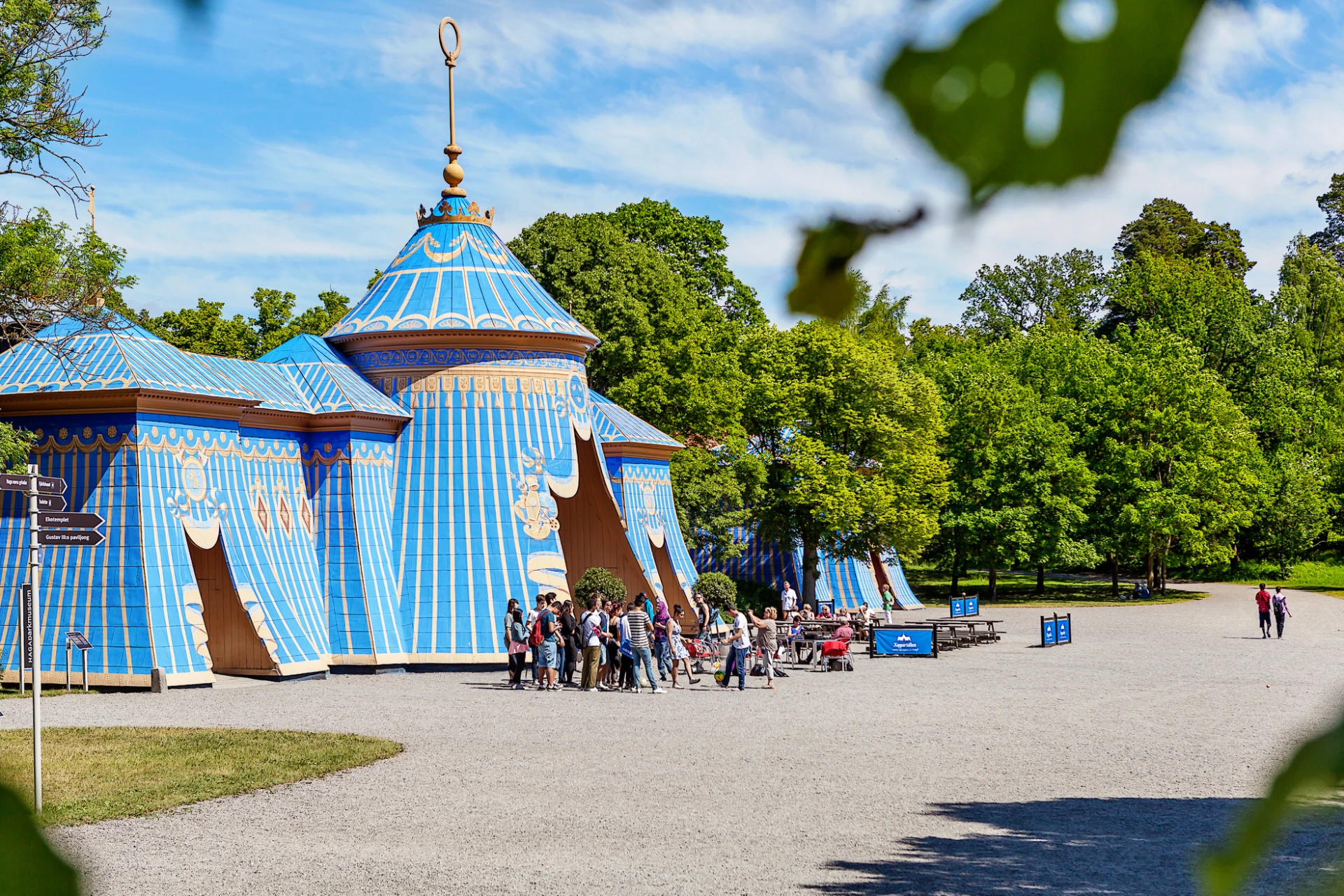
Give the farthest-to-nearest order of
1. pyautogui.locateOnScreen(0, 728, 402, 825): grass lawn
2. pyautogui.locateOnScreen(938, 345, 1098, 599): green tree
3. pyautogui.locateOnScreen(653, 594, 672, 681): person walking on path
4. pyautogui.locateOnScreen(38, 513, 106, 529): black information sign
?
pyautogui.locateOnScreen(938, 345, 1098, 599): green tree
pyautogui.locateOnScreen(653, 594, 672, 681): person walking on path
pyautogui.locateOnScreen(38, 513, 106, 529): black information sign
pyautogui.locateOnScreen(0, 728, 402, 825): grass lawn

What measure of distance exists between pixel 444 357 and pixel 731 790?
1270 cm

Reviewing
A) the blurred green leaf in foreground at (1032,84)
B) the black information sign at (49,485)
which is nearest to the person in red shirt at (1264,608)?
the black information sign at (49,485)

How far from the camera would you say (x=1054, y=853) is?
9.37 metres

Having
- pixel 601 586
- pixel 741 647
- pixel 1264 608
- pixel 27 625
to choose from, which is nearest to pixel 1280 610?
pixel 1264 608

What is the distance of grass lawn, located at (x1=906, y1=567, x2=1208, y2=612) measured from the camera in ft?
141

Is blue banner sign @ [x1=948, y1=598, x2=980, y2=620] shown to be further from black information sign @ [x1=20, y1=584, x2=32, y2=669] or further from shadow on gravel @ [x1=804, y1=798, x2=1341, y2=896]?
shadow on gravel @ [x1=804, y1=798, x2=1341, y2=896]

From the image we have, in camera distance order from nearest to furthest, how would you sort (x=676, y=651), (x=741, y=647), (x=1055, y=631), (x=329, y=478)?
(x=741, y=647)
(x=676, y=651)
(x=329, y=478)
(x=1055, y=631)

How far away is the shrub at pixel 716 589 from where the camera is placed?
98.8ft

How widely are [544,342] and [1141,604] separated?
82.8 feet

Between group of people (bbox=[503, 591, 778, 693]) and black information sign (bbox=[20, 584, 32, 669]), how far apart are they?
247 inches

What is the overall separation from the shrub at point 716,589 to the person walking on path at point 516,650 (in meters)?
9.96

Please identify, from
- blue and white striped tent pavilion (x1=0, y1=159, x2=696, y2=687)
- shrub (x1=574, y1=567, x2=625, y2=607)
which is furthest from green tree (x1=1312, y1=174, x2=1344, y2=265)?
shrub (x1=574, y1=567, x2=625, y2=607)

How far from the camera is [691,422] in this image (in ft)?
109

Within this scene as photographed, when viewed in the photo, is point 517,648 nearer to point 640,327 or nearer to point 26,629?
point 26,629
